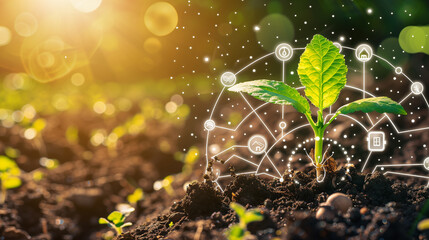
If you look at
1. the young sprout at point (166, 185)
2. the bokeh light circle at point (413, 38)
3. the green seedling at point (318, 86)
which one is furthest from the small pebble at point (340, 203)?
the bokeh light circle at point (413, 38)

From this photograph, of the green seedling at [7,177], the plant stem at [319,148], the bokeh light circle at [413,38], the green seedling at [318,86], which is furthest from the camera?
the bokeh light circle at [413,38]

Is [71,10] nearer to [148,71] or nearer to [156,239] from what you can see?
[148,71]

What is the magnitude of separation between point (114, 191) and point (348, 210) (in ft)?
8.04

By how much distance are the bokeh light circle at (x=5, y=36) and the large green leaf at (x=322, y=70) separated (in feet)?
28.3

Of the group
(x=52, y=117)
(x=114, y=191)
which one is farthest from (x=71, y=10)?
(x=114, y=191)


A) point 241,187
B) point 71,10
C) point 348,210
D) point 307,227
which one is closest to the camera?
point 307,227

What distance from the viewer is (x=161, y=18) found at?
21.5 ft

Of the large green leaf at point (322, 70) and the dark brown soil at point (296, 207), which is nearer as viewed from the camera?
the dark brown soil at point (296, 207)

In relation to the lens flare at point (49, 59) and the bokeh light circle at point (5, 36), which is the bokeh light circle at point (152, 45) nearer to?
the lens flare at point (49, 59)

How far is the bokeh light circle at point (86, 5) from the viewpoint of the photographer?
7.18 m

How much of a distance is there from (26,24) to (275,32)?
22.5 feet

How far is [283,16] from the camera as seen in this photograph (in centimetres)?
390

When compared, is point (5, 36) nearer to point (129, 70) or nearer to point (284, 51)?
point (129, 70)
